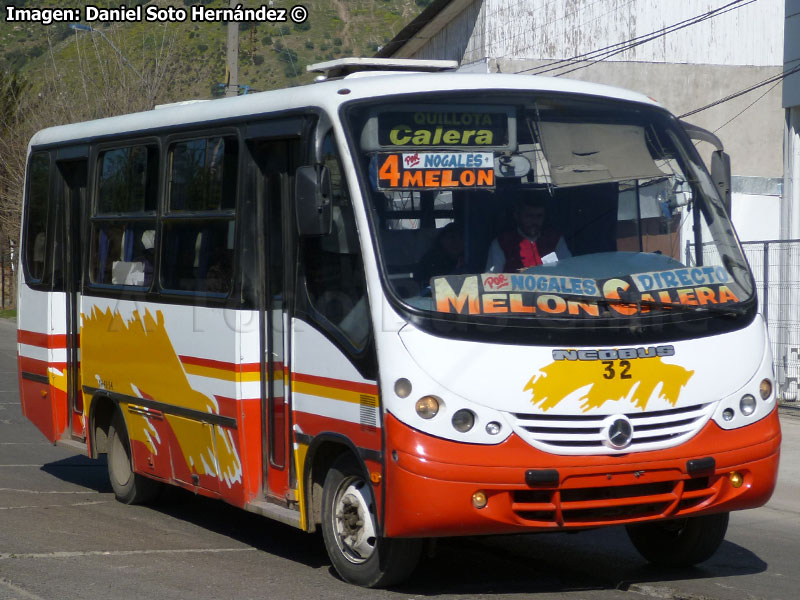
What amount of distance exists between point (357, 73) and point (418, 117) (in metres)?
1.05

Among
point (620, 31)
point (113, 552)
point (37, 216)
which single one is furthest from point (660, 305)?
point (620, 31)

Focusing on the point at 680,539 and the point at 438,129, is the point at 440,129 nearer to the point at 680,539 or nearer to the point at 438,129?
the point at 438,129

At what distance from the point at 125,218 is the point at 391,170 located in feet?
10.8

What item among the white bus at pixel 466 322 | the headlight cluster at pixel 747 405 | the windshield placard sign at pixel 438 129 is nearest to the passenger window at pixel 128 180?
the white bus at pixel 466 322

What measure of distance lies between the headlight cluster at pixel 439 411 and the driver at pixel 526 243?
0.78m

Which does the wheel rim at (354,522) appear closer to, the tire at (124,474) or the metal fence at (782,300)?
the tire at (124,474)

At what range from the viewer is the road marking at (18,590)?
6406mm

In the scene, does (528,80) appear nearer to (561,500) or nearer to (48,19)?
(561,500)

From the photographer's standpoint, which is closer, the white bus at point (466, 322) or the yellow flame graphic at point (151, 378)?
the white bus at point (466, 322)

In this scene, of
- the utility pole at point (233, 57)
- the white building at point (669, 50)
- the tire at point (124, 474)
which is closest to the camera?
the tire at point (124, 474)

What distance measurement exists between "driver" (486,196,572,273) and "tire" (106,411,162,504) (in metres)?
3.99

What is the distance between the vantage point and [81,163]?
1008 cm

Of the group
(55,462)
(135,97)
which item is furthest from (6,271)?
(55,462)

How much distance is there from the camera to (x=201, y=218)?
8.11 m
